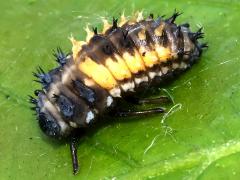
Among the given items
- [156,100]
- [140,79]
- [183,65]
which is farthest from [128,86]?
[183,65]

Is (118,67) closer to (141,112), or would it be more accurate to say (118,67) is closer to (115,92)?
(115,92)

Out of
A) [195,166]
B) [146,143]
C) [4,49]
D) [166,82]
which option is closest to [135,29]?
[166,82]

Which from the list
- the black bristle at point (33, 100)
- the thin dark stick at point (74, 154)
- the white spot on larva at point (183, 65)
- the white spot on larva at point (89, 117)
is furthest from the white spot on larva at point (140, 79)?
the black bristle at point (33, 100)

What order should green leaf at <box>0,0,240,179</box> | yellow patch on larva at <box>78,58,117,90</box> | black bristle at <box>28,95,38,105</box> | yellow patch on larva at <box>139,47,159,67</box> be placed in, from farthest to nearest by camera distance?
black bristle at <box>28,95,38,105</box> < yellow patch on larva at <box>139,47,159,67</box> < yellow patch on larva at <box>78,58,117,90</box> < green leaf at <box>0,0,240,179</box>

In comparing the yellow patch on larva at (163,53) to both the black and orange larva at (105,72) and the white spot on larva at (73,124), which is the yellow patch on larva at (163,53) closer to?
the black and orange larva at (105,72)

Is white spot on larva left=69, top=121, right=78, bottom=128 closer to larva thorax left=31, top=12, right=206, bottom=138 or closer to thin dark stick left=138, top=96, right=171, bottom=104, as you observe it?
larva thorax left=31, top=12, right=206, bottom=138

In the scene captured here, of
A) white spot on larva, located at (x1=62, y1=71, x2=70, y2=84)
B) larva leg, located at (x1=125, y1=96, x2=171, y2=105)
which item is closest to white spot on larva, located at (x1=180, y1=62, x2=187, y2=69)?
larva leg, located at (x1=125, y1=96, x2=171, y2=105)

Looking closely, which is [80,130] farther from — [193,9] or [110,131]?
[193,9]
